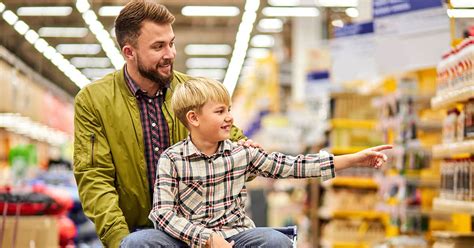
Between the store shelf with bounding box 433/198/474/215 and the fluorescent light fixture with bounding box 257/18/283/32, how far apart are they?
51.0 feet

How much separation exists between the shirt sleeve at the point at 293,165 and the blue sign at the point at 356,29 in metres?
6.75

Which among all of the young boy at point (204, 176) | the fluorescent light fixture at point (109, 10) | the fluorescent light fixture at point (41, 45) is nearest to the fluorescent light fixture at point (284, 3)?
the fluorescent light fixture at point (109, 10)

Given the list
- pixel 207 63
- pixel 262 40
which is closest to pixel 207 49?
pixel 207 63

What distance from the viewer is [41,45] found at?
26.5m

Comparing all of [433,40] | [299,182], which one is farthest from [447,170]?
[299,182]

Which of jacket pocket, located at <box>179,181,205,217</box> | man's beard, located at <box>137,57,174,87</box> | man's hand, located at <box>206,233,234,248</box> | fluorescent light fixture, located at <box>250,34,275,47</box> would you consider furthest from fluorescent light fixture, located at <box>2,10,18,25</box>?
man's hand, located at <box>206,233,234,248</box>

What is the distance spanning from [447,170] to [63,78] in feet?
95.9

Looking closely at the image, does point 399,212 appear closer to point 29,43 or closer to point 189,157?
point 189,157

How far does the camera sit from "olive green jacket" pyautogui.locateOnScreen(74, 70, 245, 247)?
4.15 metres

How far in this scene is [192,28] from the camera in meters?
26.1

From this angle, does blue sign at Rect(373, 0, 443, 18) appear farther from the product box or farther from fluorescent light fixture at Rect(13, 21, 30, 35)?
fluorescent light fixture at Rect(13, 21, 30, 35)

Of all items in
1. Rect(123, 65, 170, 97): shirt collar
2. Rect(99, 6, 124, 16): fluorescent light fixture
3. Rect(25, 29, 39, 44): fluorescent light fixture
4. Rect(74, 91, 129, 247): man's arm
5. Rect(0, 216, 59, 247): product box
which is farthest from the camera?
Rect(25, 29, 39, 44): fluorescent light fixture

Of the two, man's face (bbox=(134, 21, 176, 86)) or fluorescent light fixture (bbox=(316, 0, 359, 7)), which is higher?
fluorescent light fixture (bbox=(316, 0, 359, 7))

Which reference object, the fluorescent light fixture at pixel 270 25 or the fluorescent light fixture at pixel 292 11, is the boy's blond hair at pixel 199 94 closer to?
the fluorescent light fixture at pixel 292 11
